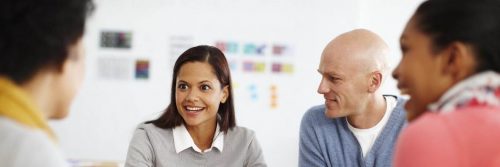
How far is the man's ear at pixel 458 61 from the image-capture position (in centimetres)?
93

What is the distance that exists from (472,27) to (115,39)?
2.56 m

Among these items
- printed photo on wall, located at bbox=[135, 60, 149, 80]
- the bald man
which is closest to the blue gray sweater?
the bald man

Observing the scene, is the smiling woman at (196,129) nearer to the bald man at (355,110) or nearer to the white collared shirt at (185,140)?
the white collared shirt at (185,140)

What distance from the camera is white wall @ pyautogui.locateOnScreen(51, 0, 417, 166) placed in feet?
10.5

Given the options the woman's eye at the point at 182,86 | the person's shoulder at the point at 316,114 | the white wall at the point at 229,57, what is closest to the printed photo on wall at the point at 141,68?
the white wall at the point at 229,57

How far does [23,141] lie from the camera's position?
2.56 feet

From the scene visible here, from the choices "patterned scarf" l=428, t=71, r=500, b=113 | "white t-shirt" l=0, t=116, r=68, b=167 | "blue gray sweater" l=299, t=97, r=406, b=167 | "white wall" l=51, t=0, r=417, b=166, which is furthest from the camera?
"white wall" l=51, t=0, r=417, b=166

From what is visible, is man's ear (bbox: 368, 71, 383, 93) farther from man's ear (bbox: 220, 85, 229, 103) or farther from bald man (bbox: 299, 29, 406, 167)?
man's ear (bbox: 220, 85, 229, 103)

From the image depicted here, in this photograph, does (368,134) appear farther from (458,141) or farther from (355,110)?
(458,141)

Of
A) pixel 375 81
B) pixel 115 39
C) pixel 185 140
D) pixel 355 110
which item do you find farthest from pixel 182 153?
pixel 115 39

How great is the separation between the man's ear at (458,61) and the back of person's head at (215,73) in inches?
45.1

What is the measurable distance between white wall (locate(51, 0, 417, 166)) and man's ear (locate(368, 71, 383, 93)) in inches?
51.5

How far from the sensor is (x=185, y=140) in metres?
2.02

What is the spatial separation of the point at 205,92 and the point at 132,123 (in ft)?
4.45
